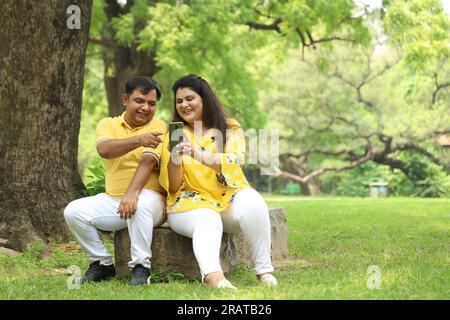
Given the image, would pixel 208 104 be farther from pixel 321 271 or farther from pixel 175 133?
pixel 321 271

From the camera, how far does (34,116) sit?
662 centimetres

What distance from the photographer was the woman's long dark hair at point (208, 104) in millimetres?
4887

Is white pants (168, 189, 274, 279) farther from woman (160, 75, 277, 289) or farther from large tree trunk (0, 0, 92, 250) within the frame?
large tree trunk (0, 0, 92, 250)

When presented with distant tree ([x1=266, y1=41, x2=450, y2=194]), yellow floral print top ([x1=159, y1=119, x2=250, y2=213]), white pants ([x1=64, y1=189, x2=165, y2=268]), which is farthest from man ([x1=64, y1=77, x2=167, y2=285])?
distant tree ([x1=266, y1=41, x2=450, y2=194])

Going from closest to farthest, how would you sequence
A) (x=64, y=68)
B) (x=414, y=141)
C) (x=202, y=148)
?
(x=202, y=148) < (x=64, y=68) < (x=414, y=141)

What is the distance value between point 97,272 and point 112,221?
1.32 feet

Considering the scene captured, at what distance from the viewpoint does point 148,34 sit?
14.4m

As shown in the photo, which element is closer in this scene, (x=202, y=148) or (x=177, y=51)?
(x=202, y=148)

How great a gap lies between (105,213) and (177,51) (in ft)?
36.0

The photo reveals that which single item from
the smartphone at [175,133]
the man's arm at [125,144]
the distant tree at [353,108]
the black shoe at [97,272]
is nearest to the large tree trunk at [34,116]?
the black shoe at [97,272]

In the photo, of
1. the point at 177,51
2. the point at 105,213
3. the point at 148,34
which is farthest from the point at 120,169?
the point at 177,51

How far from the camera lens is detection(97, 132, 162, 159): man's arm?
15.5 ft
